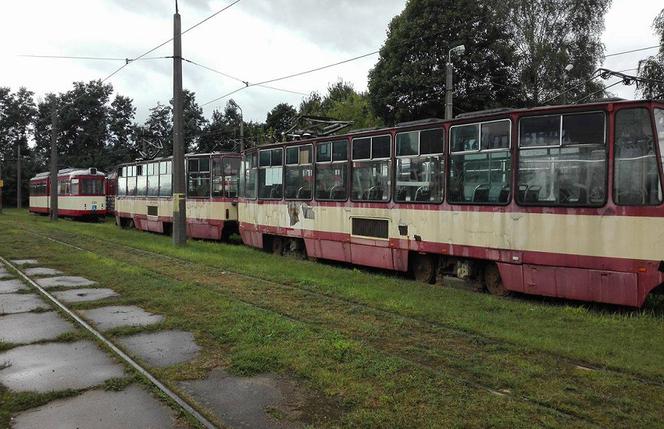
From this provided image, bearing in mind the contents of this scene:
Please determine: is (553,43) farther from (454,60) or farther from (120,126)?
(120,126)

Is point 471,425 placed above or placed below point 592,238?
below

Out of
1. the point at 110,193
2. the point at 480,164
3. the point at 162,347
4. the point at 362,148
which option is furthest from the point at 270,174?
the point at 110,193

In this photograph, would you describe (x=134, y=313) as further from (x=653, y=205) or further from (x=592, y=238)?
(x=653, y=205)

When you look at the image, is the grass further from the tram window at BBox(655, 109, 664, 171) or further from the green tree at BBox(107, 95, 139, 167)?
the green tree at BBox(107, 95, 139, 167)

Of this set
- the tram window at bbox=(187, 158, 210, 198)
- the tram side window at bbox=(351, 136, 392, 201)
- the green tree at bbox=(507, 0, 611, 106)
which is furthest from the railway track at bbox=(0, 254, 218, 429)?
the green tree at bbox=(507, 0, 611, 106)

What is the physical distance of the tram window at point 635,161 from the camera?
8.09m

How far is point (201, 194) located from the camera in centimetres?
2133

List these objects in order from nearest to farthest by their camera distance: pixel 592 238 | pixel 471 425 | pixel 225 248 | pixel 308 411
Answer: pixel 471 425 < pixel 308 411 < pixel 592 238 < pixel 225 248

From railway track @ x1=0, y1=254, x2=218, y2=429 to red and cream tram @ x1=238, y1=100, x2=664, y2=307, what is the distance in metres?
6.34

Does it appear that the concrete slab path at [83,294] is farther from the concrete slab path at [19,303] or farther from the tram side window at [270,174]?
the tram side window at [270,174]

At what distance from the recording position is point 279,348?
6363 mm

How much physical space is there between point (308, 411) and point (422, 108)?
96.7 feet

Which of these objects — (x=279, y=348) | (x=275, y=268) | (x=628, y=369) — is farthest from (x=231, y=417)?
(x=275, y=268)

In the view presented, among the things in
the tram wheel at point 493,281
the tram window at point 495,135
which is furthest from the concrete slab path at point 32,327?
the tram window at point 495,135
